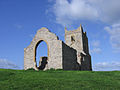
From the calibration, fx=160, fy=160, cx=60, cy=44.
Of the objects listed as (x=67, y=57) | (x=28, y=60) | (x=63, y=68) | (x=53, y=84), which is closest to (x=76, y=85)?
(x=53, y=84)

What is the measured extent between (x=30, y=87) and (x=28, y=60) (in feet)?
44.0

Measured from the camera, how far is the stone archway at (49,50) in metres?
20.8

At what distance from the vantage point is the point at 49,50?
71.3 ft

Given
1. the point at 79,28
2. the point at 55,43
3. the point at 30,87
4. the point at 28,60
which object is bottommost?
the point at 30,87

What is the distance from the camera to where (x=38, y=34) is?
2356cm

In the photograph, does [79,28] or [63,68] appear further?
[79,28]

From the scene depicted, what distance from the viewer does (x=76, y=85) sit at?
10.5 metres

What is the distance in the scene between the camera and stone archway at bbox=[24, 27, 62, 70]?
20.8m

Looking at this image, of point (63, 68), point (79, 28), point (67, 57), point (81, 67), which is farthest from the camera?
point (79, 28)

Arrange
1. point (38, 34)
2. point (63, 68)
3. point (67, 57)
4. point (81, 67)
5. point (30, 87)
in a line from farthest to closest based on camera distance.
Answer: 1. point (81, 67)
2. point (38, 34)
3. point (67, 57)
4. point (63, 68)
5. point (30, 87)

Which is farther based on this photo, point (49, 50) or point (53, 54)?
point (49, 50)

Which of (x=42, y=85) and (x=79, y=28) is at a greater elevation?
(x=79, y=28)

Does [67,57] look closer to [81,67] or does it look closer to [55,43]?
[55,43]

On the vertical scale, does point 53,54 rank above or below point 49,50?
below
